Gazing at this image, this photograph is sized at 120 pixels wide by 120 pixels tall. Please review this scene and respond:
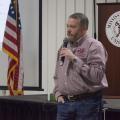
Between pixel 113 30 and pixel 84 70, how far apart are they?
193cm

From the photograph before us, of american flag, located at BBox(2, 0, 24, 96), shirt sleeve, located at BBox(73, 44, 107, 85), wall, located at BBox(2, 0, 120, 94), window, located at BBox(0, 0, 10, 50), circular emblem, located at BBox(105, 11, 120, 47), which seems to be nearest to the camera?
shirt sleeve, located at BBox(73, 44, 107, 85)

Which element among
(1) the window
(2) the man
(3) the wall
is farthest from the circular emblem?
(2) the man

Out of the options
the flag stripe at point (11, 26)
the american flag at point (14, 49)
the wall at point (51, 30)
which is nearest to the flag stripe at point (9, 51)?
the american flag at point (14, 49)

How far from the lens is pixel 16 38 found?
16.8 feet

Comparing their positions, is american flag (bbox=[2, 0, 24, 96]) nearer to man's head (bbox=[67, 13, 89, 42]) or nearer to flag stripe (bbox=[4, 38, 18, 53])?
flag stripe (bbox=[4, 38, 18, 53])

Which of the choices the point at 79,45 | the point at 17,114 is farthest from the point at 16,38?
the point at 79,45

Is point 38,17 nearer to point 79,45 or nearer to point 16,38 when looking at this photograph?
point 16,38

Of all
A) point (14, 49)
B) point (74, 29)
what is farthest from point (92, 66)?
point (14, 49)

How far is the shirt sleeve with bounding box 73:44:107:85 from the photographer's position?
280 centimetres

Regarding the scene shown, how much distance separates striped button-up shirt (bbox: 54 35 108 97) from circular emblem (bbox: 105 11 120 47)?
1674 mm

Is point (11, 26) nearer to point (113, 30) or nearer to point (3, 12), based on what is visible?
point (3, 12)

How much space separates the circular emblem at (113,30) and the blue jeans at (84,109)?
70.0 inches

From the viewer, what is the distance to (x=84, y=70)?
2.80 m

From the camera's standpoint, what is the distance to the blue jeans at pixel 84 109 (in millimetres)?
2869
